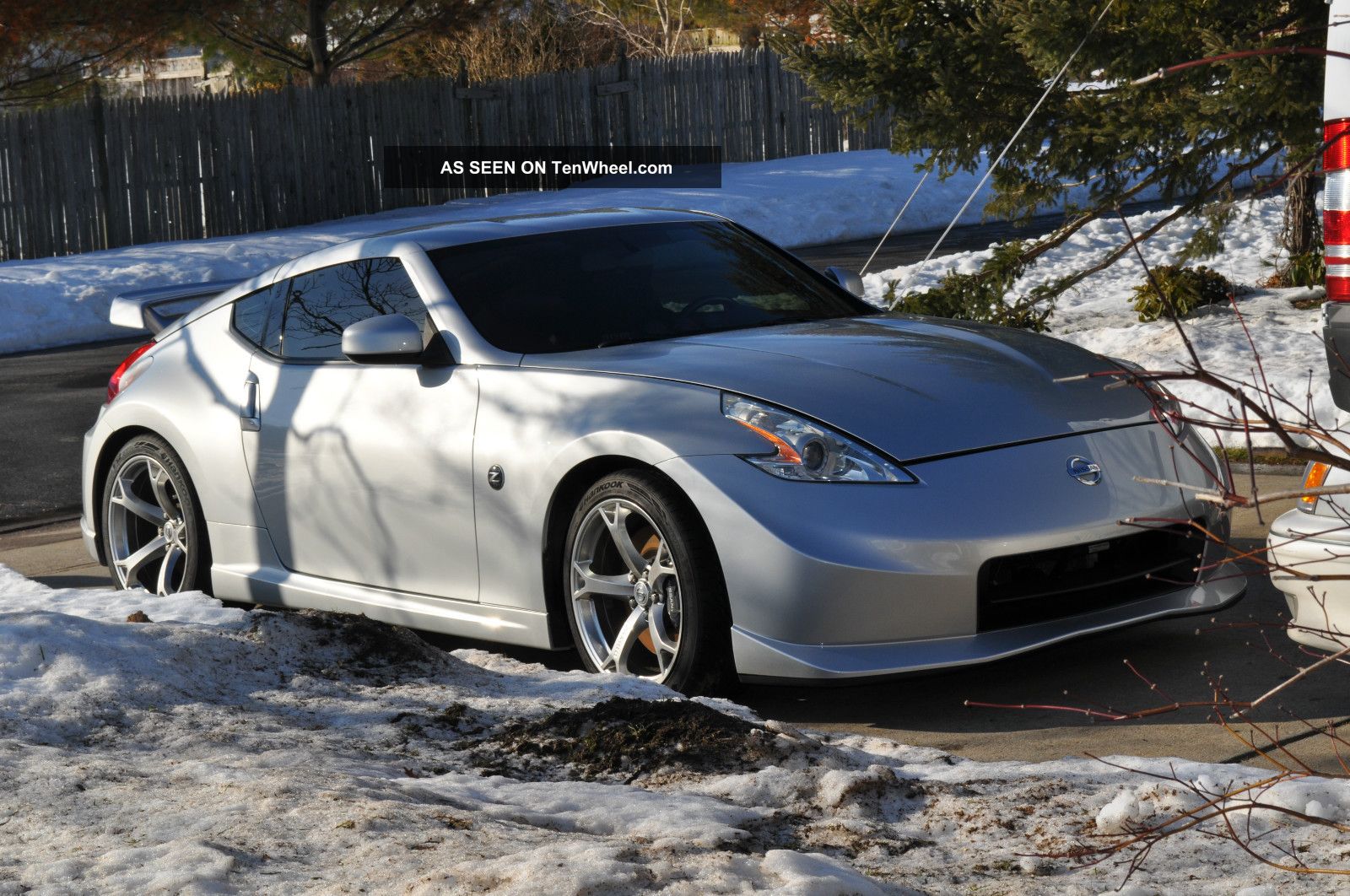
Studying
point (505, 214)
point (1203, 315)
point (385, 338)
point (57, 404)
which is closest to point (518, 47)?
point (505, 214)

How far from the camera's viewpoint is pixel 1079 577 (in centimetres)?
497

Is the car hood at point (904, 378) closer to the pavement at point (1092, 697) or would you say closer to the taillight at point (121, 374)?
the pavement at point (1092, 697)

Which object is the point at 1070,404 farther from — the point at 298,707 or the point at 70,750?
the point at 70,750

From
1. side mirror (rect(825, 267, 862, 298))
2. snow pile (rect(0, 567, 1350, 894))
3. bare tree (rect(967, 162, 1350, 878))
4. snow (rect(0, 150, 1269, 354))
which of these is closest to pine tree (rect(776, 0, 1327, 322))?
side mirror (rect(825, 267, 862, 298))

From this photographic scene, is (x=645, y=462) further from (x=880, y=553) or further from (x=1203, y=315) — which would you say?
(x=1203, y=315)

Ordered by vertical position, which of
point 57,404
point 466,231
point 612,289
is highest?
point 466,231

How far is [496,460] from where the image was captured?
18.1 ft

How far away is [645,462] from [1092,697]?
60.4 inches

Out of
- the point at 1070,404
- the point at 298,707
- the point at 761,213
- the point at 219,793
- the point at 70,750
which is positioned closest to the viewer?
the point at 219,793

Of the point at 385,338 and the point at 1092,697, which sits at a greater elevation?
the point at 385,338

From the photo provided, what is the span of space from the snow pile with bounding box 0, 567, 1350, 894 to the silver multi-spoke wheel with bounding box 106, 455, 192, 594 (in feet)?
5.46

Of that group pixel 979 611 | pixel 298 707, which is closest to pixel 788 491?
pixel 979 611

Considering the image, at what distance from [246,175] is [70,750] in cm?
2267

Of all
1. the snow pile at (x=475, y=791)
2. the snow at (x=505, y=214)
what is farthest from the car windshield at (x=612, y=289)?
the snow at (x=505, y=214)
